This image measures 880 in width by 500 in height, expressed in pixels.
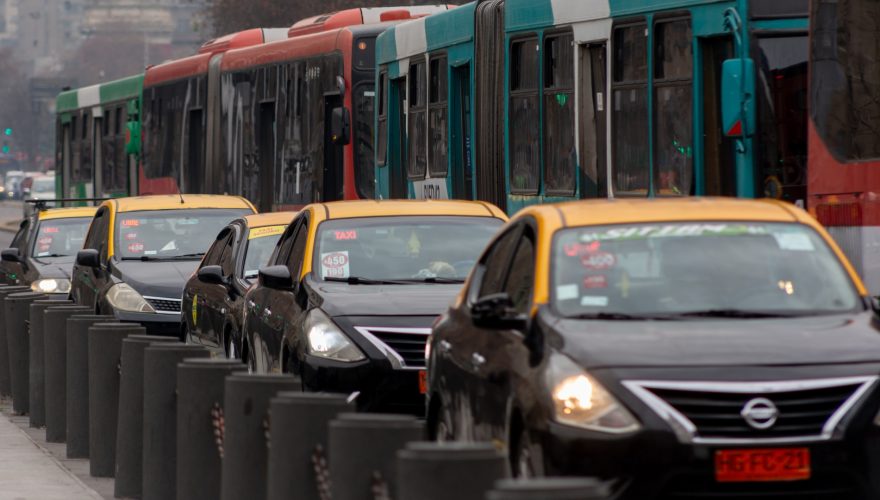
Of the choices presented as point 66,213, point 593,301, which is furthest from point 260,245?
point 66,213

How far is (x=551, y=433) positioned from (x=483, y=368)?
102cm

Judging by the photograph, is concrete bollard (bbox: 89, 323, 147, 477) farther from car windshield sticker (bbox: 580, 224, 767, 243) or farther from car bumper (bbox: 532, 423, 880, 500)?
car bumper (bbox: 532, 423, 880, 500)

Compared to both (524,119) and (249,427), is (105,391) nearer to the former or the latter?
(249,427)

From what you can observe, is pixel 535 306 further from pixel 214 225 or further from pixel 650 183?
pixel 214 225

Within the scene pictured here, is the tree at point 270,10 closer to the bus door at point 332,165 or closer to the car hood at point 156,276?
the bus door at point 332,165

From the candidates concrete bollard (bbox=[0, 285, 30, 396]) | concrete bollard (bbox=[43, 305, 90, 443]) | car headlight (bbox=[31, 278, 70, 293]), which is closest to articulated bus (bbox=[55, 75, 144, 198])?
car headlight (bbox=[31, 278, 70, 293])

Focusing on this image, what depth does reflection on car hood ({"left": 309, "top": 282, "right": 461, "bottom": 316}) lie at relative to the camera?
37.9 ft

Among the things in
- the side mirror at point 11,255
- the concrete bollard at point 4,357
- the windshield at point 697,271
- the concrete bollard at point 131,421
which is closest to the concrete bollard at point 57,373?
the concrete bollard at point 131,421

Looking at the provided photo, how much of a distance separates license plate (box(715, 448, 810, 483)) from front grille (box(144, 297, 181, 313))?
11.3 meters

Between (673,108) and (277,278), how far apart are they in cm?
386

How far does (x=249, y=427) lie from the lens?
8.51 meters

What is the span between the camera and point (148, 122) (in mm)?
36875

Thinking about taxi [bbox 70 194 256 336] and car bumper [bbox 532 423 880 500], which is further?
taxi [bbox 70 194 256 336]

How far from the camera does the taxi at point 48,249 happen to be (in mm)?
21938
